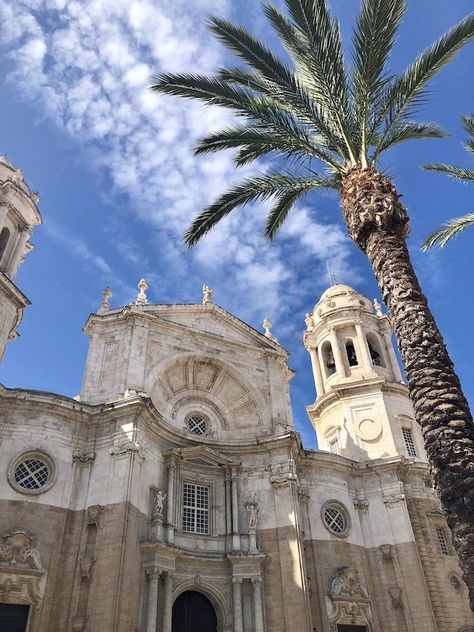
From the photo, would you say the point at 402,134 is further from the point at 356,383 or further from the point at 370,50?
the point at 356,383

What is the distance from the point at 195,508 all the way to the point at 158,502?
8.93ft

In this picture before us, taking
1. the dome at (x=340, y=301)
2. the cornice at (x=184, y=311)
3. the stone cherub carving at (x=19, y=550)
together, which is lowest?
the stone cherub carving at (x=19, y=550)

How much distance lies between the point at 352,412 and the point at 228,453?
9124 millimetres

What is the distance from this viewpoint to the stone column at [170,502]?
2100cm

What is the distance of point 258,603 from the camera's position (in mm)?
20812

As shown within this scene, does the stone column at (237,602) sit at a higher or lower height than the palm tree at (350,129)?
lower

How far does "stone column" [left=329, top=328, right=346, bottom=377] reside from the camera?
32844 millimetres

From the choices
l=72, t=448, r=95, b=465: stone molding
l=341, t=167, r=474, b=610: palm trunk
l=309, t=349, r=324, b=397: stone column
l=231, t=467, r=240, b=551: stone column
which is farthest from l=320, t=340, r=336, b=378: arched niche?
l=341, t=167, r=474, b=610: palm trunk

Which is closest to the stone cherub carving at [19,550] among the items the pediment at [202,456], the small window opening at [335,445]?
the pediment at [202,456]

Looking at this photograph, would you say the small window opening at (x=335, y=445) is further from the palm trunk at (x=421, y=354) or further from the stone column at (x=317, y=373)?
the palm trunk at (x=421, y=354)

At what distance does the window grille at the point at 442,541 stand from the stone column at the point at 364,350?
9.51 meters

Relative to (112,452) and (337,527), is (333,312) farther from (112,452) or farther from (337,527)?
(112,452)

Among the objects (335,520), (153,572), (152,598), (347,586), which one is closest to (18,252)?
(153,572)

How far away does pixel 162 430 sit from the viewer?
23.3 m
